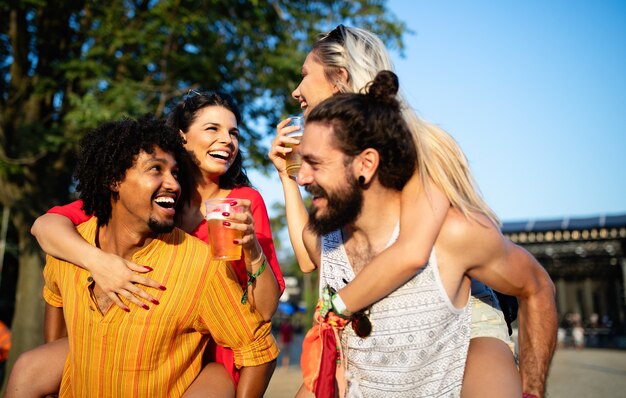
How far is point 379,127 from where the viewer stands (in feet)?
7.42

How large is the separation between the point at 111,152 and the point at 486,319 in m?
2.06

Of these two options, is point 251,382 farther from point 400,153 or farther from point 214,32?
point 214,32

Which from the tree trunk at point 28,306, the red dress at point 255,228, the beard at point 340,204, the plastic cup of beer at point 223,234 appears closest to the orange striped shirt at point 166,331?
the red dress at point 255,228

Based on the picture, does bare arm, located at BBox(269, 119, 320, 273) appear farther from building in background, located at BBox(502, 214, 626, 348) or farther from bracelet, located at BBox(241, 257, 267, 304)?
building in background, located at BBox(502, 214, 626, 348)

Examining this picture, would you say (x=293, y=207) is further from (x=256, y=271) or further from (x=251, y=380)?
(x=251, y=380)

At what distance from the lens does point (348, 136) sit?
2273 millimetres

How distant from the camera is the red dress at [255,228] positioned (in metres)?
2.98

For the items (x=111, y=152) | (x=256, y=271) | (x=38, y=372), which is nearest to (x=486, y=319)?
(x=256, y=271)

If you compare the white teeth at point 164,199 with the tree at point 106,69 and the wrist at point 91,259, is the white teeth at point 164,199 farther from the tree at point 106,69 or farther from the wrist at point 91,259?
the tree at point 106,69

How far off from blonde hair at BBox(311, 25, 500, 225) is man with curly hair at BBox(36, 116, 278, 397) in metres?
1.07

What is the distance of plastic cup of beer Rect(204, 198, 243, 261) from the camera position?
2.40m

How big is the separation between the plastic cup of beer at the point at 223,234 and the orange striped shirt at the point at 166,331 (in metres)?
0.38

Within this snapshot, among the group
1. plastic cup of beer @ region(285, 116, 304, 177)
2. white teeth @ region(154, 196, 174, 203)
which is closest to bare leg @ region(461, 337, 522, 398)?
plastic cup of beer @ region(285, 116, 304, 177)

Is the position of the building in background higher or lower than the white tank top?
higher
